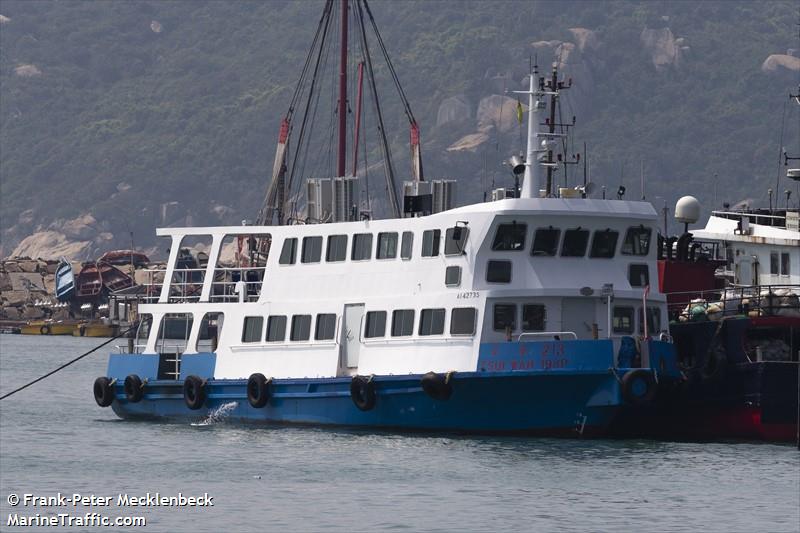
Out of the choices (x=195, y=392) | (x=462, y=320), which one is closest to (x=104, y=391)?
(x=195, y=392)

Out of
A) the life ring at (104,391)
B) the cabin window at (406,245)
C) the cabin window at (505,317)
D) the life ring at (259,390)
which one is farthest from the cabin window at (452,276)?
the life ring at (104,391)

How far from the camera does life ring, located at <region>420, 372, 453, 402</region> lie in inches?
1645

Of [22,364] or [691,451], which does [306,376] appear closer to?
[691,451]

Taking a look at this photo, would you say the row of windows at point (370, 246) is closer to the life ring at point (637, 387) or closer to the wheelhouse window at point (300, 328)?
the wheelhouse window at point (300, 328)

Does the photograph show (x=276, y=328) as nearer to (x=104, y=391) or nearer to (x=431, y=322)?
(x=431, y=322)

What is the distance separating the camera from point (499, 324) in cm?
4209

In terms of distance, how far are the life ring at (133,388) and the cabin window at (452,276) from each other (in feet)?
34.7

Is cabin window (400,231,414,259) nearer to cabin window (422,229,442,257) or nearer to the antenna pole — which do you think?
cabin window (422,229,442,257)

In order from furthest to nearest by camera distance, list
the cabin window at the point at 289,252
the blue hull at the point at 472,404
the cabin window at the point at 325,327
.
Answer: the cabin window at the point at 289,252
the cabin window at the point at 325,327
the blue hull at the point at 472,404

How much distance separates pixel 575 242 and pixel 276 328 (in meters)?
8.27

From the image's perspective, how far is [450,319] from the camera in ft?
139

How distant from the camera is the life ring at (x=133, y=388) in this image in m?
49.2

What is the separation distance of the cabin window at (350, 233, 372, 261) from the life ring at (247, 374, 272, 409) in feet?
12.3

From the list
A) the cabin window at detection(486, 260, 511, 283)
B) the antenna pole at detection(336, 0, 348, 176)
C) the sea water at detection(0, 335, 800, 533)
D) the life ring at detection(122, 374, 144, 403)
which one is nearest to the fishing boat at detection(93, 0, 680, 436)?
the cabin window at detection(486, 260, 511, 283)
